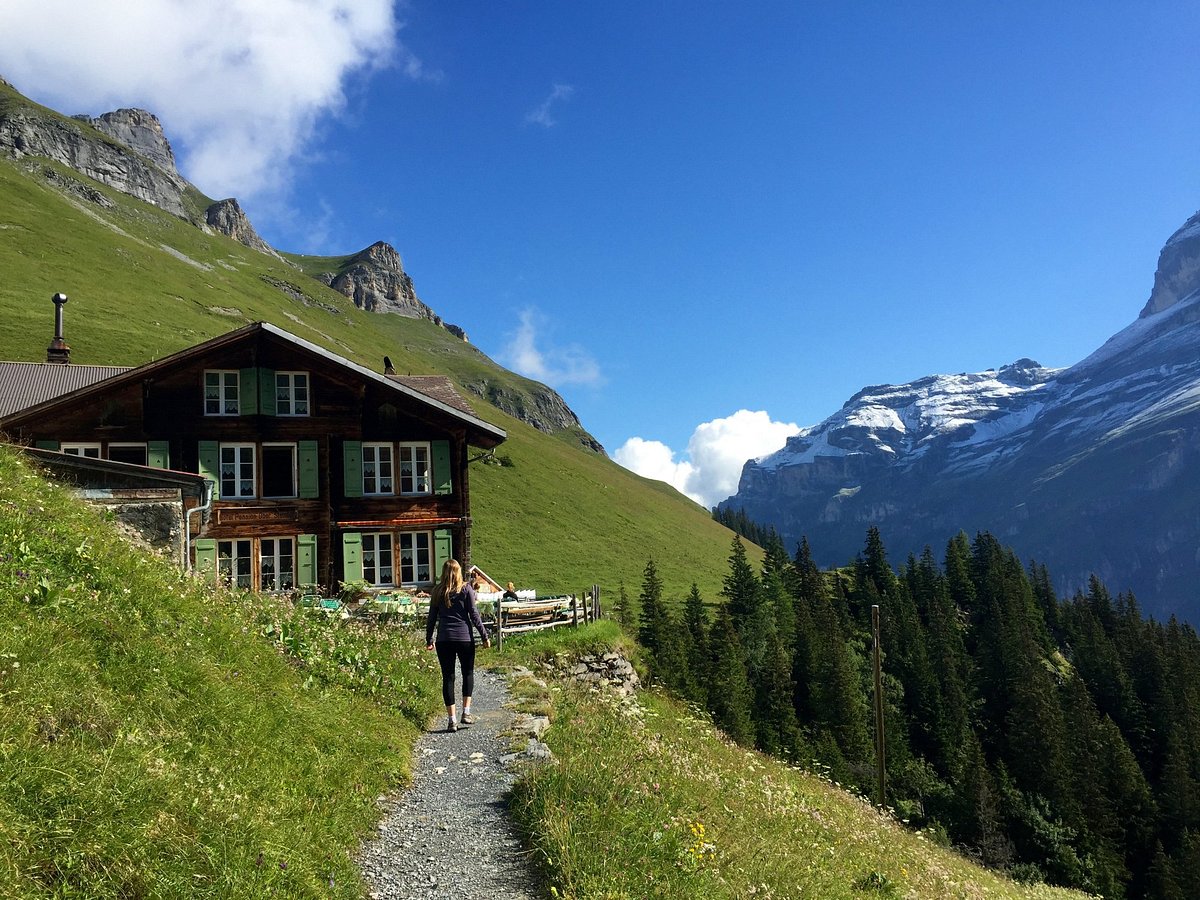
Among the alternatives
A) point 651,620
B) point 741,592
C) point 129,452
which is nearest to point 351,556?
point 129,452

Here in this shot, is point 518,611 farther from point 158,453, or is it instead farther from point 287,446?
point 158,453

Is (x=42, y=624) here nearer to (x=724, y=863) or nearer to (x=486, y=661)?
(x=724, y=863)

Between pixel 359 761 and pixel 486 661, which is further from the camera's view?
pixel 486 661

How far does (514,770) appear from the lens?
32.4ft

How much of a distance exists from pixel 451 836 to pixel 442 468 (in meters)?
24.3

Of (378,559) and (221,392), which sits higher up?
(221,392)

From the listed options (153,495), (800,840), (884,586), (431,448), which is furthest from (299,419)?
(884,586)

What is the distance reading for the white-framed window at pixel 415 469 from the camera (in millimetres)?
30969

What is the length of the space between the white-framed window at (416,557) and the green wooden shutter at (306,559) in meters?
3.32

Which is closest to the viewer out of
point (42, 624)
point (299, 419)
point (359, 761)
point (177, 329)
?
point (42, 624)

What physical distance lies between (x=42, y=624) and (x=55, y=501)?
5.93m

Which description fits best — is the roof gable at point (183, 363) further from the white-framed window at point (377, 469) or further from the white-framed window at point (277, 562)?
the white-framed window at point (277, 562)

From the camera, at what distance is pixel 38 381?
32.1 metres

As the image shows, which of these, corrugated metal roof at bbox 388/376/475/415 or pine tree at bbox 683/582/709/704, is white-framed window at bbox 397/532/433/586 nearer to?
corrugated metal roof at bbox 388/376/475/415
